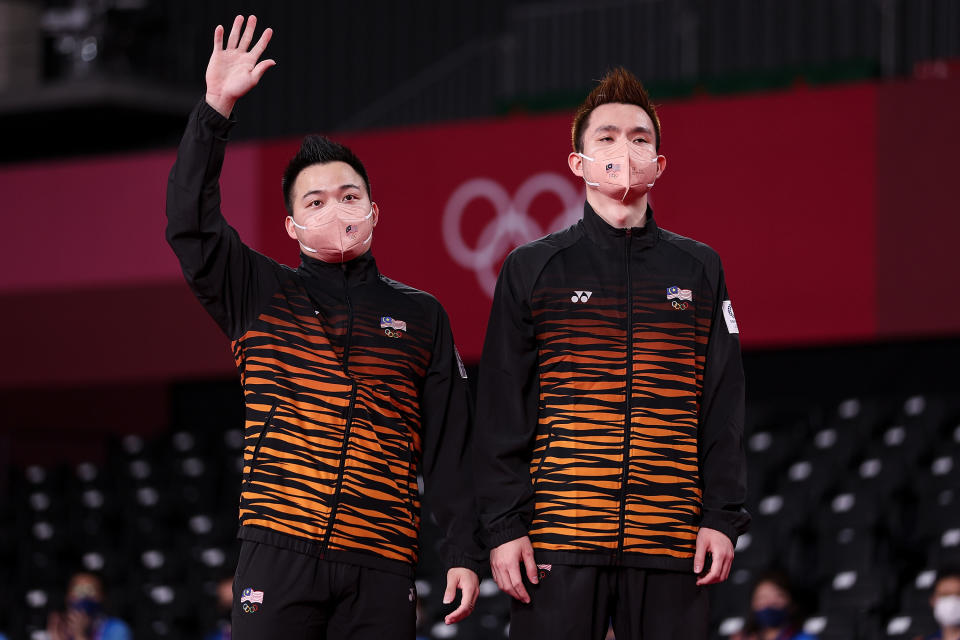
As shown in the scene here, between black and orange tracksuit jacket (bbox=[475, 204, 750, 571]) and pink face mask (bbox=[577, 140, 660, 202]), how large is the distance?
9 centimetres

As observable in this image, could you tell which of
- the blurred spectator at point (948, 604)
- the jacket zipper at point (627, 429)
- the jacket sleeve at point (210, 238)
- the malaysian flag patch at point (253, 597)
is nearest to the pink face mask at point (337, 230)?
the jacket sleeve at point (210, 238)

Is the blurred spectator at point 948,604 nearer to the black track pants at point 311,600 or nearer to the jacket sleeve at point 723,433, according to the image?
the jacket sleeve at point 723,433

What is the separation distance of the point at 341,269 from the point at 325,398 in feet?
1.12

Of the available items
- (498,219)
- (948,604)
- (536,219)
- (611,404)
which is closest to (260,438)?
(611,404)

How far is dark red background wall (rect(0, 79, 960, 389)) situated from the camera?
27.2 ft

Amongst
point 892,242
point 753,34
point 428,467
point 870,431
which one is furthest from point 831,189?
point 428,467

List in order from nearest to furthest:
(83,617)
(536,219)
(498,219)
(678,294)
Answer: (678,294) < (83,617) < (536,219) < (498,219)

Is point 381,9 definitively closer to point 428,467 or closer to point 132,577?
point 132,577

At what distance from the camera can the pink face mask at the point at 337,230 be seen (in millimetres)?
3203

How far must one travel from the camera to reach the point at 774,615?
609cm

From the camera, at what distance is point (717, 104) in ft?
29.2

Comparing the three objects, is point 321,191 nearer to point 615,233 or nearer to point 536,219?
point 615,233

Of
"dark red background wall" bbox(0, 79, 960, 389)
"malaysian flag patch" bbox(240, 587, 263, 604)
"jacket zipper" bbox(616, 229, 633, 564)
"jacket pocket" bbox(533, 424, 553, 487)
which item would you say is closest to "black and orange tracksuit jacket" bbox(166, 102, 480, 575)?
"malaysian flag patch" bbox(240, 587, 263, 604)

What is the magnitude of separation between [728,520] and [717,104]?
629cm
